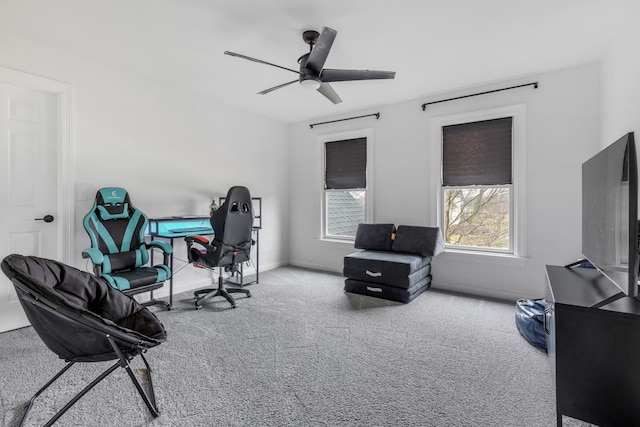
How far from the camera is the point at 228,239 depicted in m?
3.32

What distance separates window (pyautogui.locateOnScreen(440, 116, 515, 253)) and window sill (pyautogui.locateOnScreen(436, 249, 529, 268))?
101 mm

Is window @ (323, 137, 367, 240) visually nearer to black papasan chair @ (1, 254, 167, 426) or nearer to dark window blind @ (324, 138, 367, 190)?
dark window blind @ (324, 138, 367, 190)

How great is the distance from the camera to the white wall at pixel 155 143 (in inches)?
123

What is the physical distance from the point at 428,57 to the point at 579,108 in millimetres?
1681

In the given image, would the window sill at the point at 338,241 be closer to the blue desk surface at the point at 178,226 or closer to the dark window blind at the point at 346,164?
the dark window blind at the point at 346,164

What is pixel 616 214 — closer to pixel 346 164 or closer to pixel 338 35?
pixel 338 35

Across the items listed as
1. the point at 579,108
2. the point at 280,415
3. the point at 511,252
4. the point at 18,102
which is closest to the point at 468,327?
the point at 511,252

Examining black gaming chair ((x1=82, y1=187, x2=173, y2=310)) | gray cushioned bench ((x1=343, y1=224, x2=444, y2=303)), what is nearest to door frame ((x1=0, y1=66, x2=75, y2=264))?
black gaming chair ((x1=82, y1=187, x2=173, y2=310))

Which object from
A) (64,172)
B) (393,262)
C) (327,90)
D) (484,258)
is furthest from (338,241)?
(64,172)

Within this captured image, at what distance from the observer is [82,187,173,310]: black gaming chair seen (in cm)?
277

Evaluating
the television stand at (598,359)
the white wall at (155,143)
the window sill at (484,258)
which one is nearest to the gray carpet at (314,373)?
the television stand at (598,359)

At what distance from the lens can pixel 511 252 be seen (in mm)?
3717

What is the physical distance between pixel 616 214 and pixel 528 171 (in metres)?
2.29

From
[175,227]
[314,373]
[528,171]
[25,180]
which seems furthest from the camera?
[175,227]
